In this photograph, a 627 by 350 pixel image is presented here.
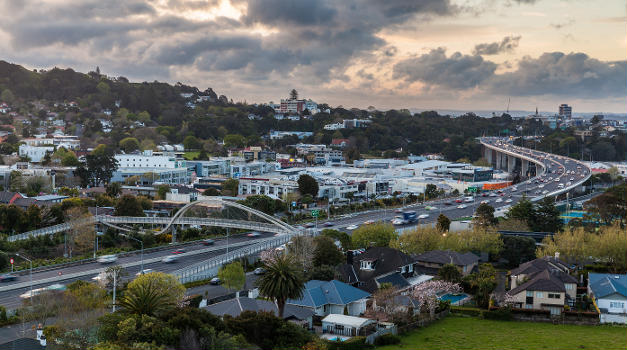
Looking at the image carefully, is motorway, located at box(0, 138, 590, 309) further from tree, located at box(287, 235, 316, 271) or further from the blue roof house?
the blue roof house

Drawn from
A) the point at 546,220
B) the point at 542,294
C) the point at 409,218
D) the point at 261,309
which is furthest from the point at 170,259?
the point at 546,220

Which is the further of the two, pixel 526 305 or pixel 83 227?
pixel 83 227

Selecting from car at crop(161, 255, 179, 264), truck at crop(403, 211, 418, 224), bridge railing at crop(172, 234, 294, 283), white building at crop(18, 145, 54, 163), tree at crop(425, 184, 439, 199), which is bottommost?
car at crop(161, 255, 179, 264)

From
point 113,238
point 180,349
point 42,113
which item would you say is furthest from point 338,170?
point 42,113

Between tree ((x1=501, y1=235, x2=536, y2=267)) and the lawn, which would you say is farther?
tree ((x1=501, y1=235, x2=536, y2=267))

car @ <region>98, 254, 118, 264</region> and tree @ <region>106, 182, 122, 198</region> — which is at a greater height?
tree @ <region>106, 182, 122, 198</region>

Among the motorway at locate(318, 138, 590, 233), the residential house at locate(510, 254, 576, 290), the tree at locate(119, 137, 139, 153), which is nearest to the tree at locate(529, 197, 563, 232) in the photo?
the motorway at locate(318, 138, 590, 233)

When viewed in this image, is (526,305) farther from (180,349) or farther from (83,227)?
(83,227)
